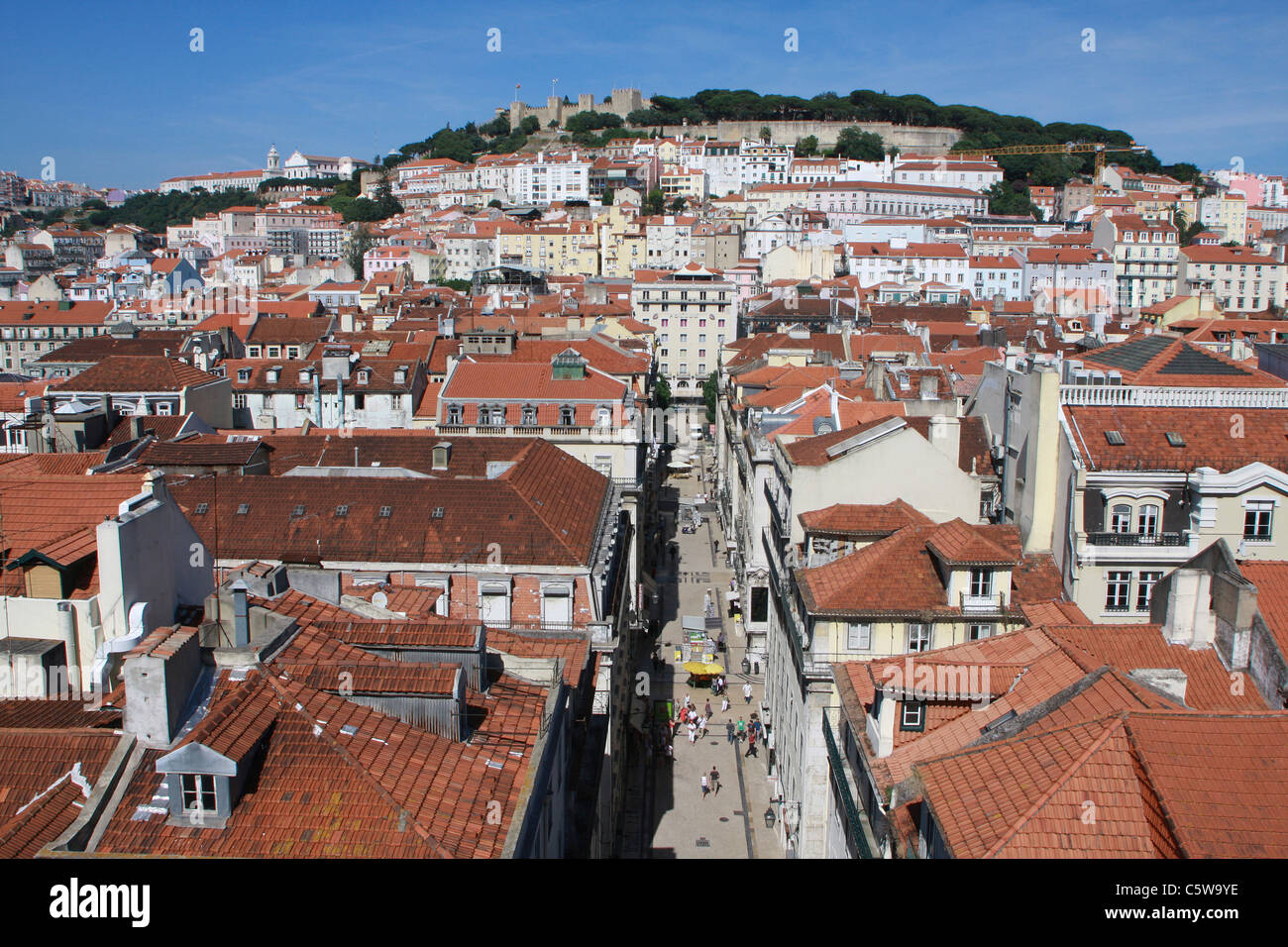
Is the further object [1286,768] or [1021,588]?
[1021,588]

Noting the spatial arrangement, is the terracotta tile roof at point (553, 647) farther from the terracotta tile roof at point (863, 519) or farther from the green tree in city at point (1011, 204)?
the green tree in city at point (1011, 204)

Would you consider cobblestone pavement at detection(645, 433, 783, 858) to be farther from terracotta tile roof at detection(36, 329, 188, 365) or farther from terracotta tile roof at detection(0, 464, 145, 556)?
terracotta tile roof at detection(36, 329, 188, 365)

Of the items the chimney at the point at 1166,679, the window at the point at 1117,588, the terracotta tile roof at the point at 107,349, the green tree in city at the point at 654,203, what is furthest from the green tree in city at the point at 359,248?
the chimney at the point at 1166,679

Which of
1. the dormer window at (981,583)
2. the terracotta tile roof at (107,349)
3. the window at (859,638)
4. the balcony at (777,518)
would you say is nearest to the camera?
the dormer window at (981,583)
